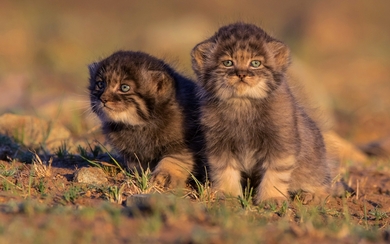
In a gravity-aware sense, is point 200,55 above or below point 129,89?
above

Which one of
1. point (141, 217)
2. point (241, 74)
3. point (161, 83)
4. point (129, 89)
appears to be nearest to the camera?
point (141, 217)

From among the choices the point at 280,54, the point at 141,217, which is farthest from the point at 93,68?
the point at 141,217

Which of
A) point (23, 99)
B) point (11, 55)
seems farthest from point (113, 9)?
point (23, 99)

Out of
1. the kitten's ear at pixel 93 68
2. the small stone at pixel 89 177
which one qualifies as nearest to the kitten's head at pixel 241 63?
the kitten's ear at pixel 93 68

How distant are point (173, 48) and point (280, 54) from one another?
1060 cm

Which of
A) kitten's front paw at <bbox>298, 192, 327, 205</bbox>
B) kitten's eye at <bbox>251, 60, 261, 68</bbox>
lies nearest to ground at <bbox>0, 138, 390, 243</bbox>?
kitten's front paw at <bbox>298, 192, 327, 205</bbox>

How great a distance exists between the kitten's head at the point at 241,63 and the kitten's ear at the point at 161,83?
1.75 ft

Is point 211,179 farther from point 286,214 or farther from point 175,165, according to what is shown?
point 286,214

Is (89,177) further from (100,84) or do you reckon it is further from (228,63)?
(228,63)

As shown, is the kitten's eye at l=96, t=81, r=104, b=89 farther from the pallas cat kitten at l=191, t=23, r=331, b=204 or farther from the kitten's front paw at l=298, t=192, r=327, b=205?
the kitten's front paw at l=298, t=192, r=327, b=205

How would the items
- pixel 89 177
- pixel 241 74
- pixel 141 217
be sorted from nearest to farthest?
pixel 141 217
pixel 241 74
pixel 89 177

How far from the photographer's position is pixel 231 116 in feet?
20.1

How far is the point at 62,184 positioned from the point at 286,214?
80.2 inches

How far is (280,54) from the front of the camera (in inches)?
250
